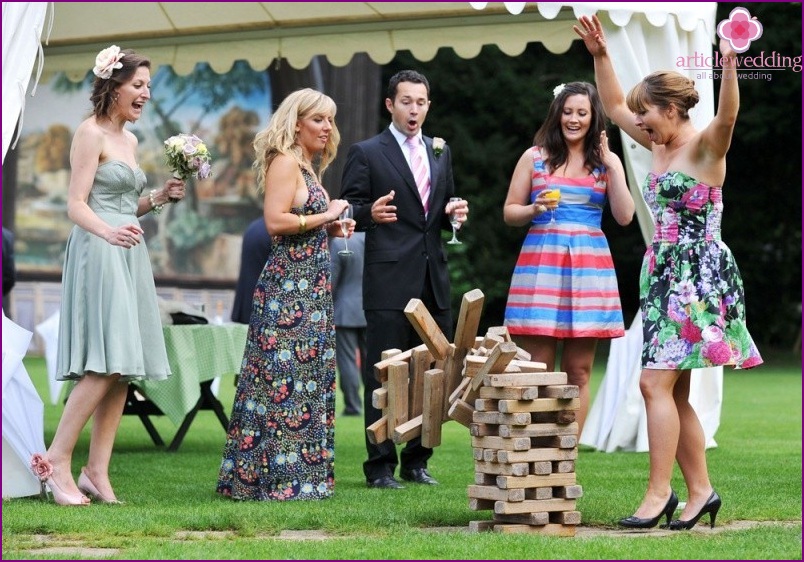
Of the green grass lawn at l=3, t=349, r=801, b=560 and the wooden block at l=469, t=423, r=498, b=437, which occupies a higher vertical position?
the wooden block at l=469, t=423, r=498, b=437

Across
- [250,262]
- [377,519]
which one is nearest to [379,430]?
[377,519]

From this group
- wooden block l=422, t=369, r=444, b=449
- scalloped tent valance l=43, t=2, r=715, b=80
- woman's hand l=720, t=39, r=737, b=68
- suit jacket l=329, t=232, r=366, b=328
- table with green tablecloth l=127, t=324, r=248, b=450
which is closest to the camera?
woman's hand l=720, t=39, r=737, b=68

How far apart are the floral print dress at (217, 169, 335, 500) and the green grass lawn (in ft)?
0.58

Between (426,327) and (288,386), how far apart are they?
1.05 meters

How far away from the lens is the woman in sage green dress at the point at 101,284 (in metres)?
6.06

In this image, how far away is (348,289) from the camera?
11898mm

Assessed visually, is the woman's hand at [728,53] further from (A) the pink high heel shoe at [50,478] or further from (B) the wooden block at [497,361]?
(A) the pink high heel shoe at [50,478]

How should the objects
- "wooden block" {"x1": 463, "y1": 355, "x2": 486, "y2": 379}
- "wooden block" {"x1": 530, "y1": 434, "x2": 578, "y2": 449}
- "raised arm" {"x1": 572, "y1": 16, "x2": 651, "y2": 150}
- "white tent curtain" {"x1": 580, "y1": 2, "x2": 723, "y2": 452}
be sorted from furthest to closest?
"white tent curtain" {"x1": 580, "y1": 2, "x2": 723, "y2": 452} < "raised arm" {"x1": 572, "y1": 16, "x2": 651, "y2": 150} < "wooden block" {"x1": 463, "y1": 355, "x2": 486, "y2": 379} < "wooden block" {"x1": 530, "y1": 434, "x2": 578, "y2": 449}

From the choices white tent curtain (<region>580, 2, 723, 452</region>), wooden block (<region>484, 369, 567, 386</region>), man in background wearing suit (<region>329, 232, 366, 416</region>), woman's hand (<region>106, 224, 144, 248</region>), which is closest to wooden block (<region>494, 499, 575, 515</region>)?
wooden block (<region>484, 369, 567, 386</region>)

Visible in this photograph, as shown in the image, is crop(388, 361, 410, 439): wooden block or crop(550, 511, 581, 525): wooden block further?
crop(388, 361, 410, 439): wooden block

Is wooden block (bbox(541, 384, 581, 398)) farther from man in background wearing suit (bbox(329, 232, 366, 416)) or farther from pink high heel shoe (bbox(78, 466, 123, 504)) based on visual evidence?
man in background wearing suit (bbox(329, 232, 366, 416))

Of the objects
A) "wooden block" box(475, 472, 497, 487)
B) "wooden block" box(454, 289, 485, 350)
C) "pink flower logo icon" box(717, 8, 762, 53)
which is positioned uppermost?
"pink flower logo icon" box(717, 8, 762, 53)

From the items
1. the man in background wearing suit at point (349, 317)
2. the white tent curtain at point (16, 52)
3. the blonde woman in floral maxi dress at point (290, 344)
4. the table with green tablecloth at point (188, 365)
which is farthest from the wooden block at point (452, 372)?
the man in background wearing suit at point (349, 317)

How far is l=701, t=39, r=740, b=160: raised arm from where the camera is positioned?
482cm
